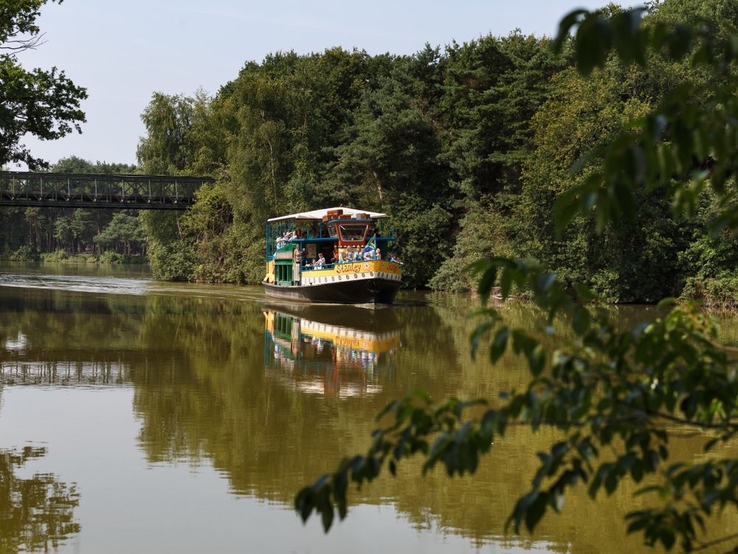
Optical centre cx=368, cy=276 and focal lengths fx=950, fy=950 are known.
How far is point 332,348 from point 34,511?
12408 millimetres

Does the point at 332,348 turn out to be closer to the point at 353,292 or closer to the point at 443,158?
the point at 353,292

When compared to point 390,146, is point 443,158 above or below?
below

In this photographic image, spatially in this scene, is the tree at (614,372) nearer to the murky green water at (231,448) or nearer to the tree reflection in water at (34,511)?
the murky green water at (231,448)

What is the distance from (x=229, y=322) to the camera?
25.9 metres

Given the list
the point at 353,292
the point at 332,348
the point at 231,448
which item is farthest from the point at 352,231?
the point at 231,448

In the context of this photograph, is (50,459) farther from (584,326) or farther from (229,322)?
(229,322)

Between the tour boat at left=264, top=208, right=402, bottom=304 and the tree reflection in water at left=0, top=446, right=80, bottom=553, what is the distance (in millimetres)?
22651

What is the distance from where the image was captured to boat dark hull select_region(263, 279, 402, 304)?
31109mm

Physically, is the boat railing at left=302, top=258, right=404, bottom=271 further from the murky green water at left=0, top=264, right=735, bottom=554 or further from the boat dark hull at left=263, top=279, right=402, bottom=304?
the murky green water at left=0, top=264, right=735, bottom=554

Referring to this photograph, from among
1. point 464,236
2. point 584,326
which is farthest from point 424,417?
point 464,236

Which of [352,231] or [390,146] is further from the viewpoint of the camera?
[390,146]

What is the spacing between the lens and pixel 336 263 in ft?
106

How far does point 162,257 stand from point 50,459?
5062 centimetres

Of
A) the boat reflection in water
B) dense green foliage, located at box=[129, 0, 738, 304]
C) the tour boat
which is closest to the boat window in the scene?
the tour boat
